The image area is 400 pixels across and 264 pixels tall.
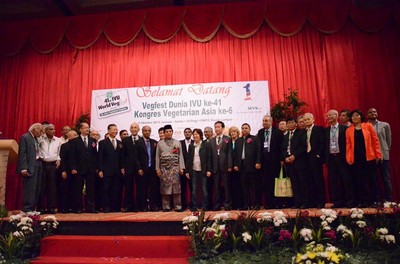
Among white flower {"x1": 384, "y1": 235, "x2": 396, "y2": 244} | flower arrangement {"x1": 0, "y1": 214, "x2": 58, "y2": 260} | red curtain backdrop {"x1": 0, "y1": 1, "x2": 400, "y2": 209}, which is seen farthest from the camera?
red curtain backdrop {"x1": 0, "y1": 1, "x2": 400, "y2": 209}

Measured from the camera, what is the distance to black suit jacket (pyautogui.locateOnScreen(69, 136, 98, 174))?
5.44m

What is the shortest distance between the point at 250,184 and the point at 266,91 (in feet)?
7.41

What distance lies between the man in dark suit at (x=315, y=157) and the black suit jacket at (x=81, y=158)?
10.8 ft

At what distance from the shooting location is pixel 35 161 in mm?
5180

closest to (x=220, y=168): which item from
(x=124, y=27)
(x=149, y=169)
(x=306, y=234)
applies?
(x=149, y=169)

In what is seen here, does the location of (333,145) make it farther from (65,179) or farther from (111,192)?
(65,179)

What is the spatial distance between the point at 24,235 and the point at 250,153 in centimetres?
318

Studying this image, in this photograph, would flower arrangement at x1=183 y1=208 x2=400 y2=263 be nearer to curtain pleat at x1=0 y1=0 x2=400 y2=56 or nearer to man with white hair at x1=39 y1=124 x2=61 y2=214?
man with white hair at x1=39 y1=124 x2=61 y2=214

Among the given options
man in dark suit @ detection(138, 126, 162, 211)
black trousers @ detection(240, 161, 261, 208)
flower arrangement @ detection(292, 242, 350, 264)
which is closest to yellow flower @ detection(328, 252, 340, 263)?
flower arrangement @ detection(292, 242, 350, 264)

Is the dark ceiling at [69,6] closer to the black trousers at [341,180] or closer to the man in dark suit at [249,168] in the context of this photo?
the man in dark suit at [249,168]

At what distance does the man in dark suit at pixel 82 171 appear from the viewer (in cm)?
541

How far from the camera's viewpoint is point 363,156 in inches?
188

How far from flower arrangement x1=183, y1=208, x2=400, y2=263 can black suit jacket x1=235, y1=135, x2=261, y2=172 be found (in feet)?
5.24

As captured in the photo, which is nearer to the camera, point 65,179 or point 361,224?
point 361,224
